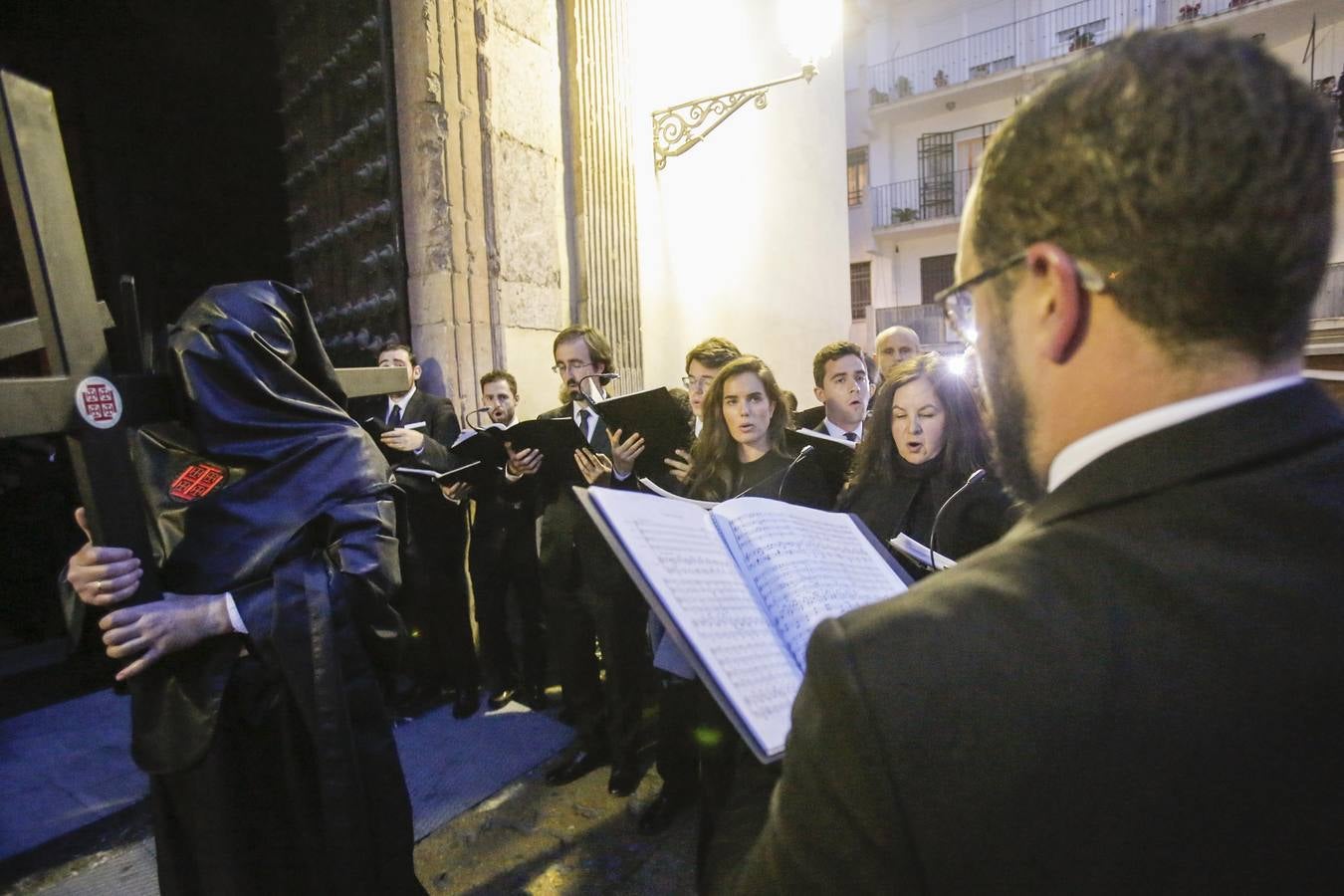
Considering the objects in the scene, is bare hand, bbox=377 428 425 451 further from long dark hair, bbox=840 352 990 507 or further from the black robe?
long dark hair, bbox=840 352 990 507

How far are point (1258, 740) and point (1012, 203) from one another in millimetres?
471


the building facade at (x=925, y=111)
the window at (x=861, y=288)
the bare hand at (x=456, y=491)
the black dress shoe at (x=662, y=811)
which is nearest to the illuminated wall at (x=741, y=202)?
the bare hand at (x=456, y=491)

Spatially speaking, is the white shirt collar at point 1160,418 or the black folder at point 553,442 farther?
the black folder at point 553,442

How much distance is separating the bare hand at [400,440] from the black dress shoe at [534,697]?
1.46 metres

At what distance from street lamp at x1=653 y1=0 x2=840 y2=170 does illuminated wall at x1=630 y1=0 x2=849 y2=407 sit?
0.11 metres

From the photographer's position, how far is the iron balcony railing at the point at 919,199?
65.4 feet

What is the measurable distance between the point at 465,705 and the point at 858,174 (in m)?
21.2

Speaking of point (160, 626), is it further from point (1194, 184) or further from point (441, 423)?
point (441, 423)

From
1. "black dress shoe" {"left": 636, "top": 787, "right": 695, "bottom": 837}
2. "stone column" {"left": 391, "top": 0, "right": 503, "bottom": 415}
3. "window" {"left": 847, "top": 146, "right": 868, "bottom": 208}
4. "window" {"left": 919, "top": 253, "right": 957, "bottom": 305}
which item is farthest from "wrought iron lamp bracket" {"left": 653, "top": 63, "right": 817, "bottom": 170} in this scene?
"window" {"left": 847, "top": 146, "right": 868, "bottom": 208}

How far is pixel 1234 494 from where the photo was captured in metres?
0.57

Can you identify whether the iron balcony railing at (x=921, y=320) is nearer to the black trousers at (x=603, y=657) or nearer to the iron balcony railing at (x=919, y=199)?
the iron balcony railing at (x=919, y=199)

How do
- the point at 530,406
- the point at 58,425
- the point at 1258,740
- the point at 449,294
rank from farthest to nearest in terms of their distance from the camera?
the point at 530,406, the point at 449,294, the point at 58,425, the point at 1258,740

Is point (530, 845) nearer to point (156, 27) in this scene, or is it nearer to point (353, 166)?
point (353, 166)

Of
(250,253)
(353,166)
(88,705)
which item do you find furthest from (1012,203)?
(250,253)
